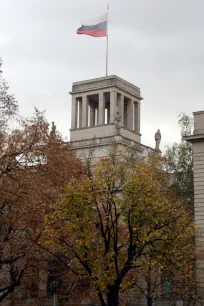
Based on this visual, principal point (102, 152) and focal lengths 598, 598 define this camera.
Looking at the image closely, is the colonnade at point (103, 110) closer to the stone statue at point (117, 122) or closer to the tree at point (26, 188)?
the stone statue at point (117, 122)

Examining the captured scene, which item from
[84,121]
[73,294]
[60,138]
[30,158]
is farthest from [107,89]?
[30,158]

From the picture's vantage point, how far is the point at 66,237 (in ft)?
104

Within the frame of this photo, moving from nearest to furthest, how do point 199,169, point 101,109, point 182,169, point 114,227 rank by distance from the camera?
point 114,227
point 199,169
point 182,169
point 101,109

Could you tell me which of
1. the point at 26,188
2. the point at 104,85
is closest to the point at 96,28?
the point at 104,85

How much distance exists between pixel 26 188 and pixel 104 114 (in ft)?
128

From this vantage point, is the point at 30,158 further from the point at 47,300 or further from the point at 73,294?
the point at 47,300

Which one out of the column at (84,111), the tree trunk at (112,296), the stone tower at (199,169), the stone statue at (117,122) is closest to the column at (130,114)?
the column at (84,111)

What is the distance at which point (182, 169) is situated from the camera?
5047 cm

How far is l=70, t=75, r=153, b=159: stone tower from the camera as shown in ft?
208

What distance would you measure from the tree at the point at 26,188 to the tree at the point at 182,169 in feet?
52.3

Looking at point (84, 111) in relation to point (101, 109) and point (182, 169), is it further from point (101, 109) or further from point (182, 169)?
point (182, 169)

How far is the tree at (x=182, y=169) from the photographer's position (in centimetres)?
4884

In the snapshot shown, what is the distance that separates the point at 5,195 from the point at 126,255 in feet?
22.6

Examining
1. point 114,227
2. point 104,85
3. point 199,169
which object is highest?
point 104,85
